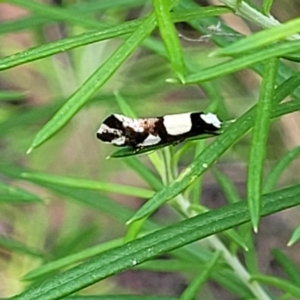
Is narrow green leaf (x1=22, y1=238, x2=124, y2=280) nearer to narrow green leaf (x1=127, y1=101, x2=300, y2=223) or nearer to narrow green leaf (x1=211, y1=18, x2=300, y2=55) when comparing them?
narrow green leaf (x1=127, y1=101, x2=300, y2=223)

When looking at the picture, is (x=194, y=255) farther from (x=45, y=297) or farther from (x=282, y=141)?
(x=282, y=141)

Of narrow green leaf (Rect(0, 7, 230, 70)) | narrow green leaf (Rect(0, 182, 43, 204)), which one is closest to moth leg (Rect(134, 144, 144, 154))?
narrow green leaf (Rect(0, 7, 230, 70))

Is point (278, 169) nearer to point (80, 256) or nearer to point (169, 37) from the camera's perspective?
point (80, 256)

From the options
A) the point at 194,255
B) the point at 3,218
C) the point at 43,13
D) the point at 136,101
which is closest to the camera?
the point at 43,13

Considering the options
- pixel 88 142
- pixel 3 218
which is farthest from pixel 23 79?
pixel 3 218

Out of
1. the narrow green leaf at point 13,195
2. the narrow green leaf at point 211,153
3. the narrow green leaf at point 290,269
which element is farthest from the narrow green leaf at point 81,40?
the narrow green leaf at point 290,269

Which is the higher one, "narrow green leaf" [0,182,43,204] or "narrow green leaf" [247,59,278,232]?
"narrow green leaf" [0,182,43,204]
